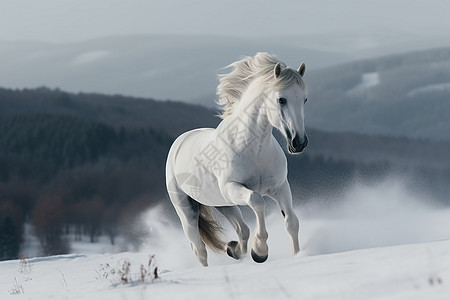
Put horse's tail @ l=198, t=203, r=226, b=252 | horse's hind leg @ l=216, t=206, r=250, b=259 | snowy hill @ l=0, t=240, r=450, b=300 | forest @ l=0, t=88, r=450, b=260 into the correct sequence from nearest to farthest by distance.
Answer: snowy hill @ l=0, t=240, r=450, b=300 → horse's hind leg @ l=216, t=206, r=250, b=259 → horse's tail @ l=198, t=203, r=226, b=252 → forest @ l=0, t=88, r=450, b=260

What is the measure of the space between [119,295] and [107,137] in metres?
58.9

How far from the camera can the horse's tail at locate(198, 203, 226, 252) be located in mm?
7766

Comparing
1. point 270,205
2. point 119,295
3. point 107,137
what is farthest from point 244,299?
point 107,137

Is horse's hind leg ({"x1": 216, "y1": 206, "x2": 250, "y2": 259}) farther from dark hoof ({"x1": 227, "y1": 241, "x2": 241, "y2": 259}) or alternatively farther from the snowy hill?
the snowy hill

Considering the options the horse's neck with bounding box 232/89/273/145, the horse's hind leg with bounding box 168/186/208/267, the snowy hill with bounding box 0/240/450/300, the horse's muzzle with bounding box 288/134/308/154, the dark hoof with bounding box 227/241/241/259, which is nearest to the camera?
the snowy hill with bounding box 0/240/450/300

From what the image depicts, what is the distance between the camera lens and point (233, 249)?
7352mm

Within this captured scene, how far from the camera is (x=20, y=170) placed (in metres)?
59.6

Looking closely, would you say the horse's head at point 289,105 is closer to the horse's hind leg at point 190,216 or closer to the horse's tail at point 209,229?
the horse's hind leg at point 190,216

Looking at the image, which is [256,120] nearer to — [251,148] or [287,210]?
[251,148]

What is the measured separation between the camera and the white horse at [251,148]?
Answer: 18.5 ft

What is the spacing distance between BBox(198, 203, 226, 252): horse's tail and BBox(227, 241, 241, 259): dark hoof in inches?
14.6

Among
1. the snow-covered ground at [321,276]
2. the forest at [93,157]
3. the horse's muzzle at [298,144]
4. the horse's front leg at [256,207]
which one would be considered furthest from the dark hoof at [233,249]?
the forest at [93,157]

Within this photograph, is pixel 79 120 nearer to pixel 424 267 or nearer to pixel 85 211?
pixel 85 211

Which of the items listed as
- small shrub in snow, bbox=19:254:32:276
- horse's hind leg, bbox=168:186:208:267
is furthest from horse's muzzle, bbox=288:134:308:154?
small shrub in snow, bbox=19:254:32:276
